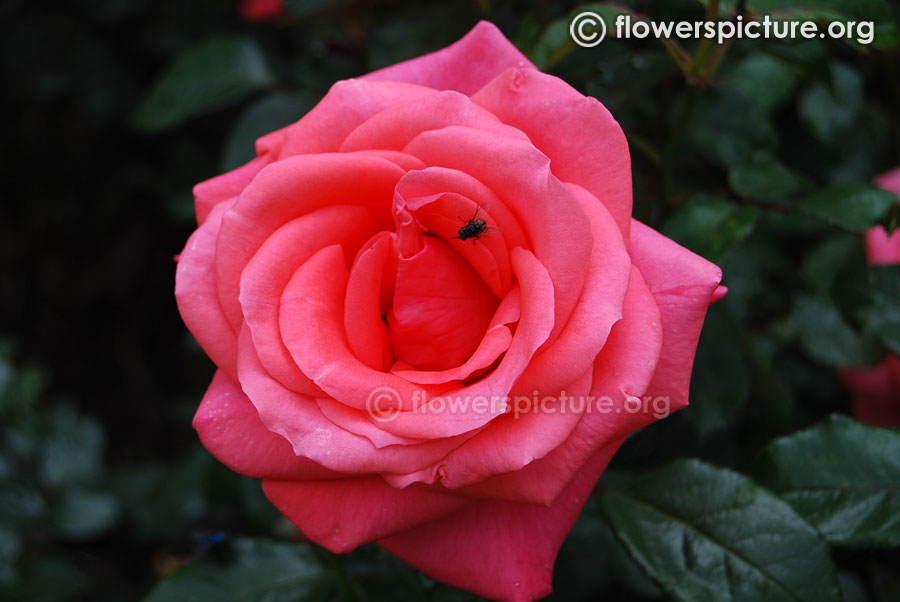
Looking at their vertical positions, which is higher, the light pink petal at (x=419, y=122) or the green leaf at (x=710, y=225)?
the light pink petal at (x=419, y=122)

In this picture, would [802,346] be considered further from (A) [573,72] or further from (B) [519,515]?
(B) [519,515]

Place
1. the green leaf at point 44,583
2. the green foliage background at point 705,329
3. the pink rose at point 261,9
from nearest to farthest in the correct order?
the green foliage background at point 705,329 → the green leaf at point 44,583 → the pink rose at point 261,9

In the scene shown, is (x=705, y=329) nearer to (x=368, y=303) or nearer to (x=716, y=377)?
(x=716, y=377)

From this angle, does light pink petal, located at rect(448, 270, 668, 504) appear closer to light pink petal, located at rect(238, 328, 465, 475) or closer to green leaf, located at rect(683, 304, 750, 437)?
light pink petal, located at rect(238, 328, 465, 475)

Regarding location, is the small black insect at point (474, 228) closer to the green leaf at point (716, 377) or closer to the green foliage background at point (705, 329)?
the green foliage background at point (705, 329)

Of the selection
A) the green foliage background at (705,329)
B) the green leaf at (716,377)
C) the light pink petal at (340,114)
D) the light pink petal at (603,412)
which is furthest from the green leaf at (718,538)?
the light pink petal at (340,114)

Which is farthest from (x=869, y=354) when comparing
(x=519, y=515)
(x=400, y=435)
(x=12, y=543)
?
(x=12, y=543)

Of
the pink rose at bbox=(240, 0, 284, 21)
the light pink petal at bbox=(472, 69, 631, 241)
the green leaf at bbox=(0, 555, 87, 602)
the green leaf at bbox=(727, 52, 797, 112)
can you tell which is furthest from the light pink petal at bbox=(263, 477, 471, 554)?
the pink rose at bbox=(240, 0, 284, 21)
